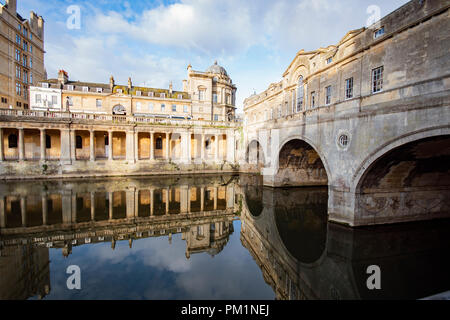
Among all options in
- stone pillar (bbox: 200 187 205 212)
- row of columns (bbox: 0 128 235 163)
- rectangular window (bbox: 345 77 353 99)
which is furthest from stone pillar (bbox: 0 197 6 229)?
rectangular window (bbox: 345 77 353 99)

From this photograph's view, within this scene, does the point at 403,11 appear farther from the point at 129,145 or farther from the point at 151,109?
the point at 151,109

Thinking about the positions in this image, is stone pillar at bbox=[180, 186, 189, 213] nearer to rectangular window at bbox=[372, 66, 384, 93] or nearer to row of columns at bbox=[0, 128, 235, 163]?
row of columns at bbox=[0, 128, 235, 163]

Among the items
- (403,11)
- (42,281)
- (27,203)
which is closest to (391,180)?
(403,11)

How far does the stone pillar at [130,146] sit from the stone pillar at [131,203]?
7782mm

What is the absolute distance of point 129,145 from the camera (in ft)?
81.9

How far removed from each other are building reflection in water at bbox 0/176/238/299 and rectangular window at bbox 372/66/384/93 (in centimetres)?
1013

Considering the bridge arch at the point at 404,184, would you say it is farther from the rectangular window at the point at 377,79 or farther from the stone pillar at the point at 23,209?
the stone pillar at the point at 23,209

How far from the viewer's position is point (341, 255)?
844 cm

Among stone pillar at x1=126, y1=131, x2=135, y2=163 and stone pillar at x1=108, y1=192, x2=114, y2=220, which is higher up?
stone pillar at x1=126, y1=131, x2=135, y2=163

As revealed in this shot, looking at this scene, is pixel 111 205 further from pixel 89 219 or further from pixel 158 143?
pixel 158 143

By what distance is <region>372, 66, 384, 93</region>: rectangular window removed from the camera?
957 cm

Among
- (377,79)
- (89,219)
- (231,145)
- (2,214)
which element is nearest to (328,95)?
(377,79)

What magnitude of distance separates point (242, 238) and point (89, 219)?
8530mm
